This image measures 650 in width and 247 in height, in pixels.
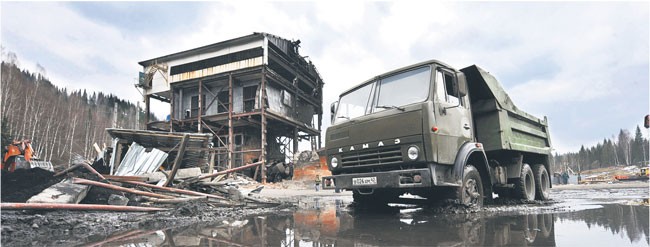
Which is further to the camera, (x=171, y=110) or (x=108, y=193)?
(x=171, y=110)

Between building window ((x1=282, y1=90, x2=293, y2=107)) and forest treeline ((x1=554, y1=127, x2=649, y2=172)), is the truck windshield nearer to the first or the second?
building window ((x1=282, y1=90, x2=293, y2=107))

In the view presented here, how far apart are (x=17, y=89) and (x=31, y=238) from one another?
40.7 metres

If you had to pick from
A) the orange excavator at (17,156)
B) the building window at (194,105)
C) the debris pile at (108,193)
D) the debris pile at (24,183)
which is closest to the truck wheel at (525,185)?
the debris pile at (108,193)

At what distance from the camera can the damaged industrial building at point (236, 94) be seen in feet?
75.2

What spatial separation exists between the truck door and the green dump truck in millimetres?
15


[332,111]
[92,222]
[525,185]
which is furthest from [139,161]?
[525,185]

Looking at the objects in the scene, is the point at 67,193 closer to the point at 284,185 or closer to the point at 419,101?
the point at 419,101

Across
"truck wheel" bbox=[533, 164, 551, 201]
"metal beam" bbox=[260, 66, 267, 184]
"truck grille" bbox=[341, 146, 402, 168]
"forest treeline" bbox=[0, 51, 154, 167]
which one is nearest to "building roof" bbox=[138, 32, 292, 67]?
"metal beam" bbox=[260, 66, 267, 184]

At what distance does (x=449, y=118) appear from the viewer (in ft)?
18.3

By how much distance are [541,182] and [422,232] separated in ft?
20.2

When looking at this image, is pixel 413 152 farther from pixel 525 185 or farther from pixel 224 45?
pixel 224 45

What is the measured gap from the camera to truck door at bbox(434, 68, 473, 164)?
531 cm

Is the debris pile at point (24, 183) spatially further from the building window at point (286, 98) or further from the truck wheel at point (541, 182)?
the building window at point (286, 98)

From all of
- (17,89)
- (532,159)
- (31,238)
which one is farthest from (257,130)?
(17,89)
